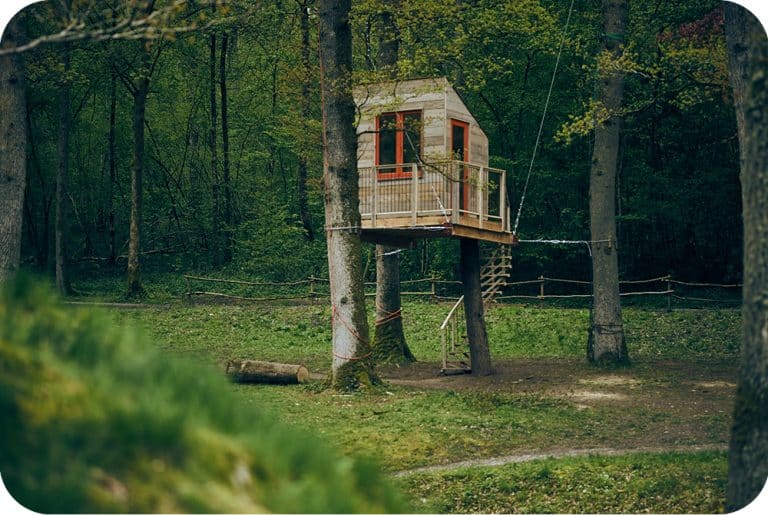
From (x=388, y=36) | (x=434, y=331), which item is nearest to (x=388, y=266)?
(x=388, y=36)

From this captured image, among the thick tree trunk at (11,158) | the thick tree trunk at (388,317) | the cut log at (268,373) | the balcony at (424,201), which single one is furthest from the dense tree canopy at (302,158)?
the thick tree trunk at (11,158)

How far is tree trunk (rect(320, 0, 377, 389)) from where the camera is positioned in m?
14.2

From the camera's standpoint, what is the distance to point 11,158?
10.4 metres

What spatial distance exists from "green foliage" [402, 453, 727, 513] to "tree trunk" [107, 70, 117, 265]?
22150mm

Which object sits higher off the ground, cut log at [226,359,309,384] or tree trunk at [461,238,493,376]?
tree trunk at [461,238,493,376]

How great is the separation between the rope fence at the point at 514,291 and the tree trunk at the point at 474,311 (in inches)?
317

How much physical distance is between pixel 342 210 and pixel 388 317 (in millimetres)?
4993

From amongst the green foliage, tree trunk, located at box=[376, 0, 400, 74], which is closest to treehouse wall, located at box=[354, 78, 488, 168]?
tree trunk, located at box=[376, 0, 400, 74]

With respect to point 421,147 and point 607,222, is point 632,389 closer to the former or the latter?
point 607,222

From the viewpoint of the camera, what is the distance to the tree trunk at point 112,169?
30.1 meters

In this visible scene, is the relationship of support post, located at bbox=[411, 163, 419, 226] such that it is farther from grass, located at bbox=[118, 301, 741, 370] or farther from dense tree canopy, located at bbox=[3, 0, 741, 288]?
grass, located at bbox=[118, 301, 741, 370]

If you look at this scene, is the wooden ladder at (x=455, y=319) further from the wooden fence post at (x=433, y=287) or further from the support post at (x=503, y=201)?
the wooden fence post at (x=433, y=287)

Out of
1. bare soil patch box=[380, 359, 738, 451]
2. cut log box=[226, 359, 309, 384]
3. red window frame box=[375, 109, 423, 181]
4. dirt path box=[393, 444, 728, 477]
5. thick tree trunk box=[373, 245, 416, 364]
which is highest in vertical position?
red window frame box=[375, 109, 423, 181]

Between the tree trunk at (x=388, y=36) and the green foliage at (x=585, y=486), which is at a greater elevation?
the tree trunk at (x=388, y=36)
